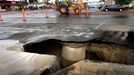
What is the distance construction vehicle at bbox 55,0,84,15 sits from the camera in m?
22.0

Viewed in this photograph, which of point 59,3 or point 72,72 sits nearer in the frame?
point 72,72

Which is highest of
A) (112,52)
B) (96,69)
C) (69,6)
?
(69,6)

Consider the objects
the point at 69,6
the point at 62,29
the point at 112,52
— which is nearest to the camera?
the point at 112,52

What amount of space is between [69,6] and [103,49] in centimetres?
1692

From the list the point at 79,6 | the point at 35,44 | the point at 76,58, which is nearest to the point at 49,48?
the point at 35,44

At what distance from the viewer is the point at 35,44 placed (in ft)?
20.1

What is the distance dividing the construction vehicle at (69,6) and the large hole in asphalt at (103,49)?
619 inches

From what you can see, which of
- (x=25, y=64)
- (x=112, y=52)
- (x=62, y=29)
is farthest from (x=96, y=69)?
(x=62, y=29)

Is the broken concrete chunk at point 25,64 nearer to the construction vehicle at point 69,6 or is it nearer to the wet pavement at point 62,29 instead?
the wet pavement at point 62,29

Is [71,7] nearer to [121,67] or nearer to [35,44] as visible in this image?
[35,44]

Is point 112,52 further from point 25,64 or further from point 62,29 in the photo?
point 62,29

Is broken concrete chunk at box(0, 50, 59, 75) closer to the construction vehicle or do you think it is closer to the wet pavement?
the wet pavement

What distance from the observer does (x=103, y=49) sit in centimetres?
612

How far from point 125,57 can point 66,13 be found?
17716 mm
